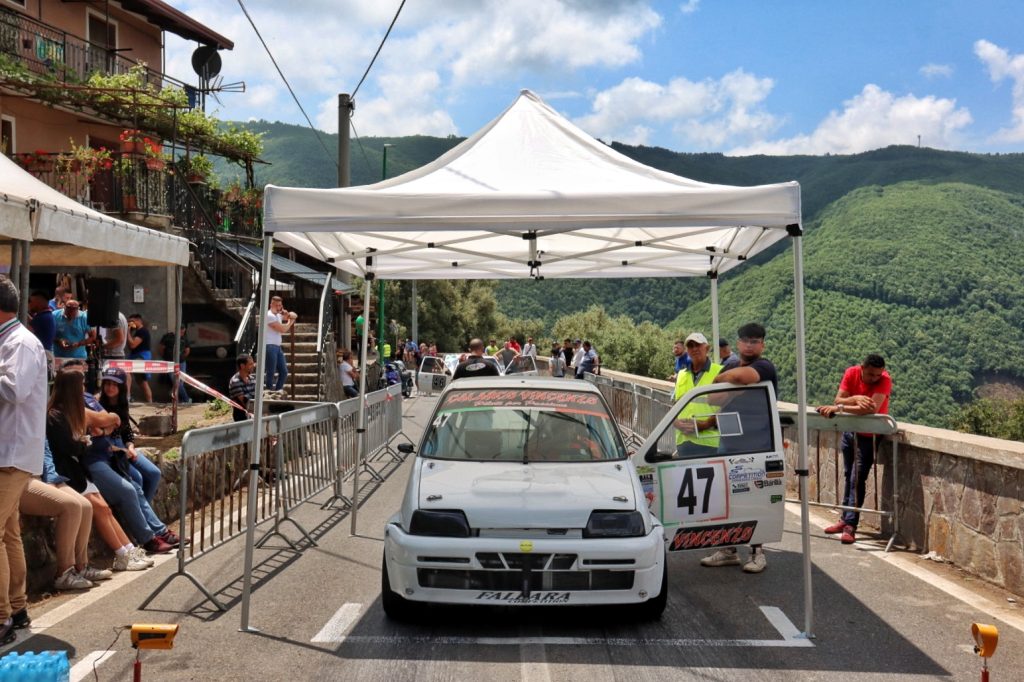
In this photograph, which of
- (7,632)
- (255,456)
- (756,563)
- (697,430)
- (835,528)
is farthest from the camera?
(835,528)

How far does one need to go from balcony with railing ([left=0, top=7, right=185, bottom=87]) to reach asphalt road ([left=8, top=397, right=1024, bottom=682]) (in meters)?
20.3

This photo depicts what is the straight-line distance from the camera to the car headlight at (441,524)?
19.1 ft

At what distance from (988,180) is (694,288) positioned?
5272 centimetres

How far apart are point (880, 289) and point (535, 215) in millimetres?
97794

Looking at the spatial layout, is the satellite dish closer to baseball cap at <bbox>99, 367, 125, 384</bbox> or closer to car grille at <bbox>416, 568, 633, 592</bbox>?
baseball cap at <bbox>99, 367, 125, 384</bbox>

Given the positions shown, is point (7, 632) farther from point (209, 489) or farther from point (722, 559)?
point (722, 559)

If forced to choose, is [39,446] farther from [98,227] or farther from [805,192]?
[805,192]

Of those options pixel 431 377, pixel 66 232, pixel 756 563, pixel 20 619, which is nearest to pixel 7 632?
pixel 20 619

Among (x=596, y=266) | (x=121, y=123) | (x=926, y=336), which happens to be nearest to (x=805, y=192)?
(x=926, y=336)

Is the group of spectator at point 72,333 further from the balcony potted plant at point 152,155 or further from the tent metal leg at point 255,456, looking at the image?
the balcony potted plant at point 152,155

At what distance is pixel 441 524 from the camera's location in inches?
231

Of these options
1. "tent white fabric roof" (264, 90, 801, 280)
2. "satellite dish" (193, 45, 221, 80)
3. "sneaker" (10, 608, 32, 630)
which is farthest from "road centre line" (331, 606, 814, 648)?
"satellite dish" (193, 45, 221, 80)

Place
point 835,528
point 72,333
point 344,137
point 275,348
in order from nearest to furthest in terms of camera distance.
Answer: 1. point 835,528
2. point 72,333
3. point 275,348
4. point 344,137

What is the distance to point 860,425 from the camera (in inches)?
359
